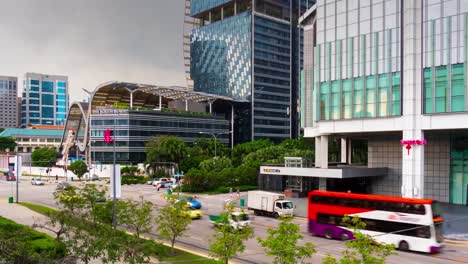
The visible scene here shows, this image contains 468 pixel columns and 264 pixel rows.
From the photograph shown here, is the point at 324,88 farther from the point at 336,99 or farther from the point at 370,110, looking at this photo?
the point at 370,110

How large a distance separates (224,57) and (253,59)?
15167 mm

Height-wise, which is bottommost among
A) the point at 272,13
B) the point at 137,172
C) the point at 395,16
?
the point at 137,172

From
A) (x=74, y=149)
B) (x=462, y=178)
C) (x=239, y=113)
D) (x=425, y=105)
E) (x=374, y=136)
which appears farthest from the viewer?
(x=239, y=113)

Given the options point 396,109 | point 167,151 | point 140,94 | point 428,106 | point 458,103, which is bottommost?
point 167,151

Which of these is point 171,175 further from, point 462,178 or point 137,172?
point 462,178

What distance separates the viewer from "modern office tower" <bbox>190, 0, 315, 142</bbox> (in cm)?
16712

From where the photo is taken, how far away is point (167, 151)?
96312 millimetres

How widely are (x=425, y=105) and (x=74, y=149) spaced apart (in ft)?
422

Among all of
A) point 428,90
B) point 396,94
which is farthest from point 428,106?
point 396,94

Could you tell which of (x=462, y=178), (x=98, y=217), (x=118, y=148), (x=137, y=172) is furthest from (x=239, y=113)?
(x=98, y=217)

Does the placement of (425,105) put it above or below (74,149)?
above

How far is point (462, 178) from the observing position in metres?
55.9

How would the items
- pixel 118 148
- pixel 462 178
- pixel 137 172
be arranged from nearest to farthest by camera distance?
pixel 462 178 < pixel 137 172 < pixel 118 148

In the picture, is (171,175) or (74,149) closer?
(171,175)
